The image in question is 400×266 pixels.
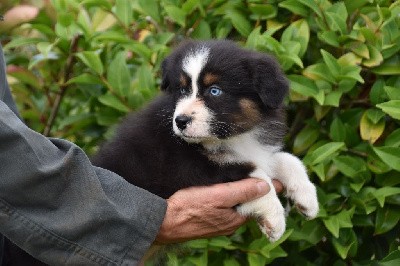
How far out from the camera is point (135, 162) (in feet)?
10.2

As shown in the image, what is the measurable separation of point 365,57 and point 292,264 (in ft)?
4.02

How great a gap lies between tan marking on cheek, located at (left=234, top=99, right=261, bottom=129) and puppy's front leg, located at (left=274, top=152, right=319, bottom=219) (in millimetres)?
302

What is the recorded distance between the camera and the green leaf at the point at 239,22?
3914mm

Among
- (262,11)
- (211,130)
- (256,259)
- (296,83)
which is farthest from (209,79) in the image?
(256,259)

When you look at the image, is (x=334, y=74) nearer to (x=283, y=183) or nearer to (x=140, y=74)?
(x=283, y=183)

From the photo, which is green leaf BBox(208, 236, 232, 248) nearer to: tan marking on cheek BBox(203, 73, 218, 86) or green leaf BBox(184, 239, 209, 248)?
green leaf BBox(184, 239, 209, 248)

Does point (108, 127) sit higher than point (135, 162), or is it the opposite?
point (135, 162)

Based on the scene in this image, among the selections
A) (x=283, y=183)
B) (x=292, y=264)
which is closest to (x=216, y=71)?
(x=283, y=183)

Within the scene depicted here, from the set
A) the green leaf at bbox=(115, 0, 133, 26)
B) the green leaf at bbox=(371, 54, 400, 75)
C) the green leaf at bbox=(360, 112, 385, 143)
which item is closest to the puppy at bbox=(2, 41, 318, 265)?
the green leaf at bbox=(360, 112, 385, 143)

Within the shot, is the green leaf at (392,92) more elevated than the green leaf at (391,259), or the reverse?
the green leaf at (392,92)

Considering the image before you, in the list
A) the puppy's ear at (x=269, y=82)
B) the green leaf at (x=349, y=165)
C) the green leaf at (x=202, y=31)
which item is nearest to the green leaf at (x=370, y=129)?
the green leaf at (x=349, y=165)

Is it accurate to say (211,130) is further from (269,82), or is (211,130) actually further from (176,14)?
(176,14)

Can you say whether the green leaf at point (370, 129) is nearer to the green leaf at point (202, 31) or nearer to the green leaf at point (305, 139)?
the green leaf at point (305, 139)

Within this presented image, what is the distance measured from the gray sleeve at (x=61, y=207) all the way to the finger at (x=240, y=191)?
1.32ft
